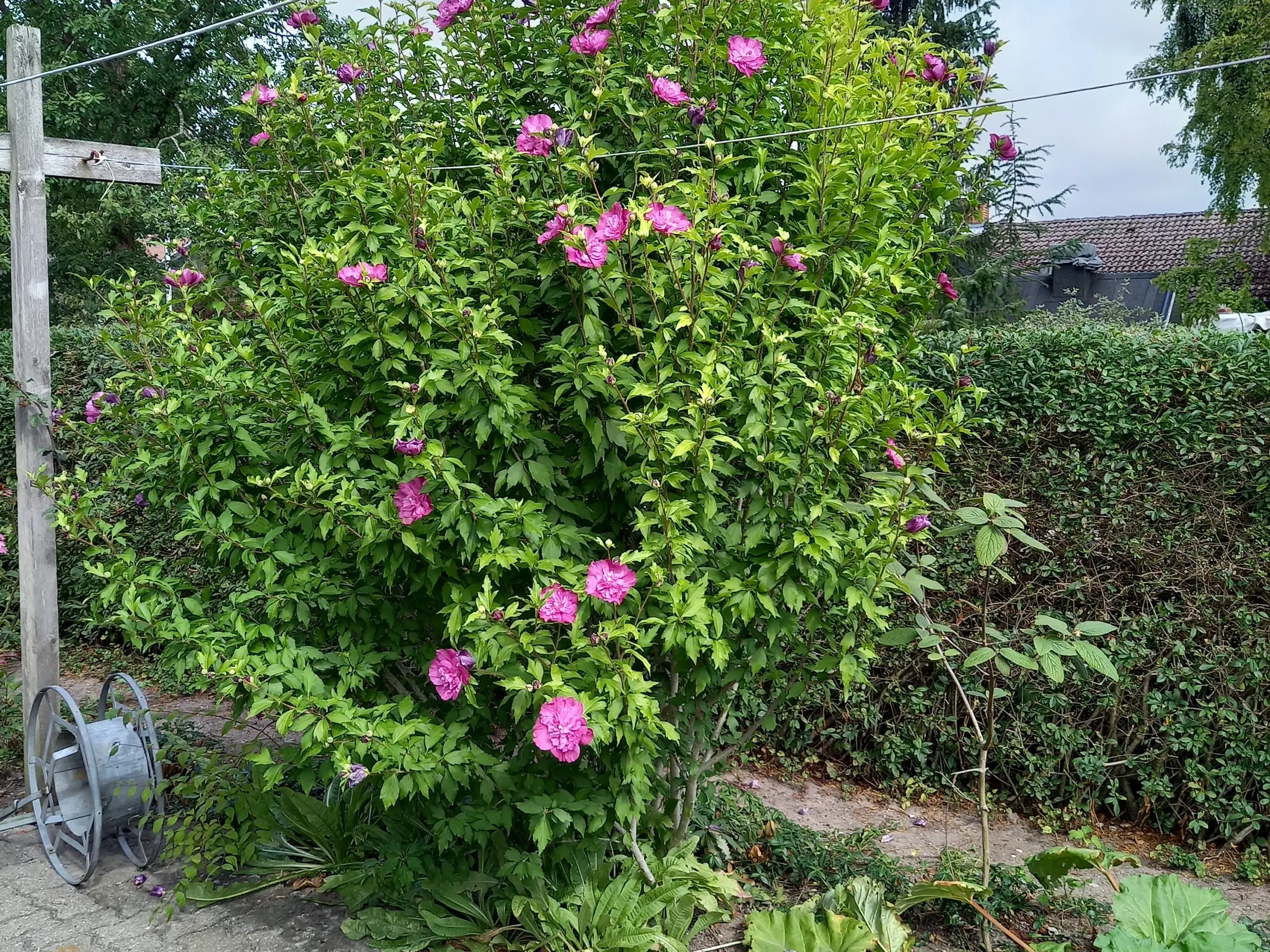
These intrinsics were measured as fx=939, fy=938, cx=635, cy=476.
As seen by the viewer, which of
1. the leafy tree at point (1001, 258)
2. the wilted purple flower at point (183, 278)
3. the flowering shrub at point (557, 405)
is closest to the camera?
the flowering shrub at point (557, 405)

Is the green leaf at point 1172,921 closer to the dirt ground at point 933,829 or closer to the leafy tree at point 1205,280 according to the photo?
the dirt ground at point 933,829

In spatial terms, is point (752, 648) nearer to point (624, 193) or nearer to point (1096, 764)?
point (624, 193)

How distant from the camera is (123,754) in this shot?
11.9 ft

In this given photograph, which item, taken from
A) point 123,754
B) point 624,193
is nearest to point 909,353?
point 624,193

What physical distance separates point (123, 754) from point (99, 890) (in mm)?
483

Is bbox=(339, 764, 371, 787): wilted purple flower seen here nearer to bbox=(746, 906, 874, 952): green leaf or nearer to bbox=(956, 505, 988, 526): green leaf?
bbox=(746, 906, 874, 952): green leaf

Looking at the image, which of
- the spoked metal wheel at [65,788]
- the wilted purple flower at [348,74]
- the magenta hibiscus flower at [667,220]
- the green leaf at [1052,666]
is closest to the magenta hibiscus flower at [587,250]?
the magenta hibiscus flower at [667,220]

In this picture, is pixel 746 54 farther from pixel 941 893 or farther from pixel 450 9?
pixel 941 893

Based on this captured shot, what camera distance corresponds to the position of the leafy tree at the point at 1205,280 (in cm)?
1894

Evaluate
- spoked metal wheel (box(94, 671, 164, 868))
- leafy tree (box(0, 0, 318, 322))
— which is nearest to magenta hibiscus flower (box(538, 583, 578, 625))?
spoked metal wheel (box(94, 671, 164, 868))

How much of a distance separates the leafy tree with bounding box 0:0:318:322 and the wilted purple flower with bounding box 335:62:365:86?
9552 millimetres

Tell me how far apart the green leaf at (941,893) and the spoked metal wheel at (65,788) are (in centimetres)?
285

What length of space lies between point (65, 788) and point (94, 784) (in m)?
0.52

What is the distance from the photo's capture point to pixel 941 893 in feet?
9.91
